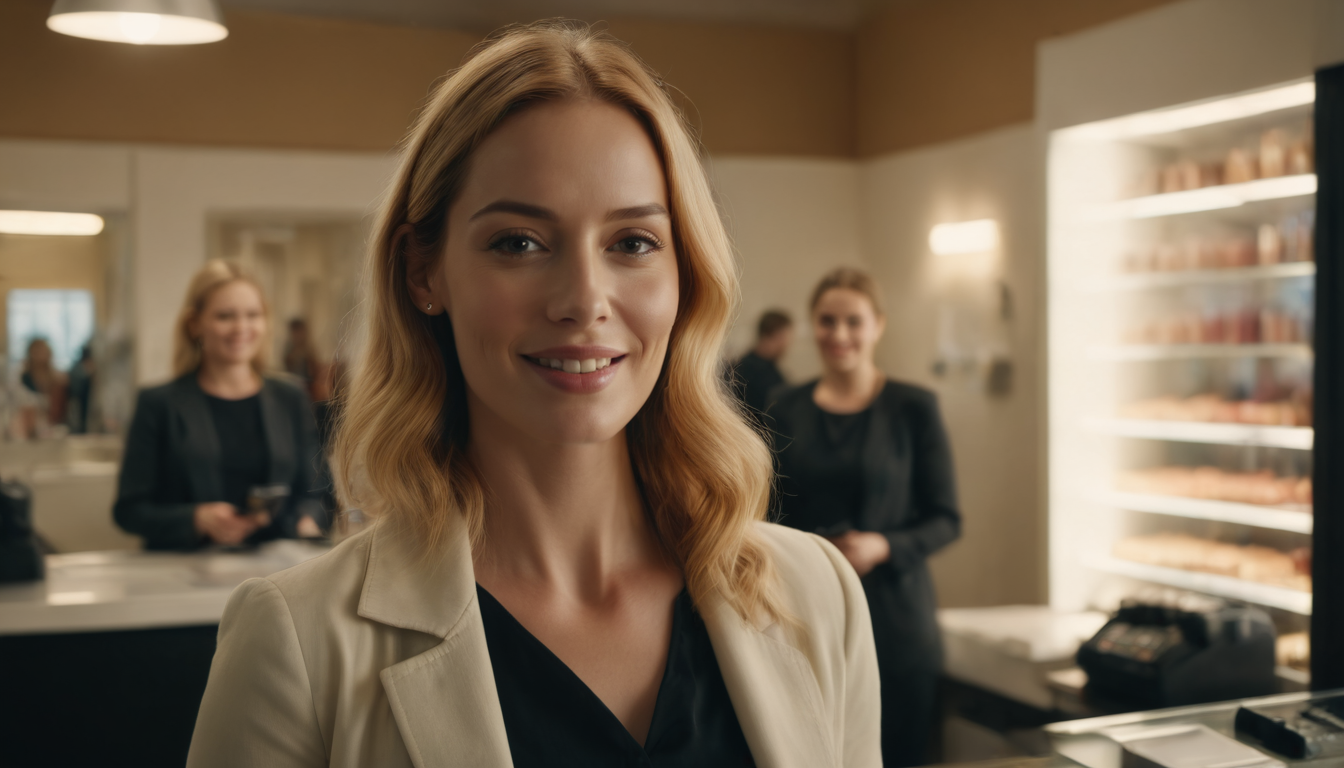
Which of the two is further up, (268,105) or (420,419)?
(268,105)

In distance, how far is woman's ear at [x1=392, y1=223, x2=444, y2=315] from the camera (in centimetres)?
97

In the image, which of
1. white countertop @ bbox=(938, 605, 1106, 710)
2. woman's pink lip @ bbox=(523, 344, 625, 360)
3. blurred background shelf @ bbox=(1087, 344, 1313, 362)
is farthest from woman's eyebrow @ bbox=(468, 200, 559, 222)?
blurred background shelf @ bbox=(1087, 344, 1313, 362)

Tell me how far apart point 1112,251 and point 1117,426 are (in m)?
0.70

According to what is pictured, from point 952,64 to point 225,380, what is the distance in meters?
3.72

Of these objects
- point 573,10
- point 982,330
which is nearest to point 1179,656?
point 982,330

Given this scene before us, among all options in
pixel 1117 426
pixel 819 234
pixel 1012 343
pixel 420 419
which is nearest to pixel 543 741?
pixel 420 419

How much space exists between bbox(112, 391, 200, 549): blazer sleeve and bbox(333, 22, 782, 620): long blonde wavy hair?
2.05 metres

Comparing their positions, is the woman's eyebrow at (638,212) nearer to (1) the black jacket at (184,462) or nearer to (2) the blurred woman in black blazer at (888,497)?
(2) the blurred woman in black blazer at (888,497)

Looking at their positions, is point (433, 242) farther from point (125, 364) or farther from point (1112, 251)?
point (125, 364)

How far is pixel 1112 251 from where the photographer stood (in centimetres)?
430

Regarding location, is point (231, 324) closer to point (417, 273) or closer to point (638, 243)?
point (417, 273)

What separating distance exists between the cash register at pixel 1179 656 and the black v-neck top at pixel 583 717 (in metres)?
1.61

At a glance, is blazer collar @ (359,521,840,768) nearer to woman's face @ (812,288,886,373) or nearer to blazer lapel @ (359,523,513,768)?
blazer lapel @ (359,523,513,768)

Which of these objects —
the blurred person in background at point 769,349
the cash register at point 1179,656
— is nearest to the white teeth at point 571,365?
the cash register at point 1179,656
